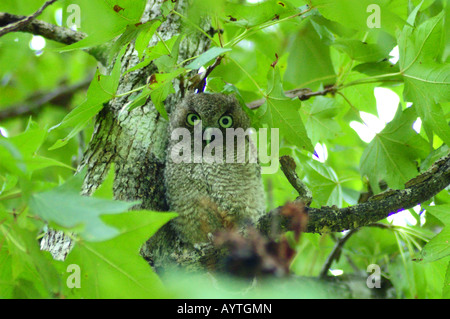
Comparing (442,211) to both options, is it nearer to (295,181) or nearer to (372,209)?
(372,209)

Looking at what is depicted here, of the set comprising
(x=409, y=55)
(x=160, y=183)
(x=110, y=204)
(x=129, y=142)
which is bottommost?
(x=110, y=204)

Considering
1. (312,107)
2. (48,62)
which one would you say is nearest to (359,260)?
(312,107)

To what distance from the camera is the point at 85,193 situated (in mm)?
1684

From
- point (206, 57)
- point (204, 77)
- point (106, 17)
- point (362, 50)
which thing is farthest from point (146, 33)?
point (362, 50)

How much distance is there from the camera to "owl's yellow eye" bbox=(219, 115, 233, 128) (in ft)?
6.94

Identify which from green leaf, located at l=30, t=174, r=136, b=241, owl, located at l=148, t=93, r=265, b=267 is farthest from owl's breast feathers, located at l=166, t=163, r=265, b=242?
green leaf, located at l=30, t=174, r=136, b=241

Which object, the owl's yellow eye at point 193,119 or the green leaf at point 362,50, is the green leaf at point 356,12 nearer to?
the green leaf at point 362,50

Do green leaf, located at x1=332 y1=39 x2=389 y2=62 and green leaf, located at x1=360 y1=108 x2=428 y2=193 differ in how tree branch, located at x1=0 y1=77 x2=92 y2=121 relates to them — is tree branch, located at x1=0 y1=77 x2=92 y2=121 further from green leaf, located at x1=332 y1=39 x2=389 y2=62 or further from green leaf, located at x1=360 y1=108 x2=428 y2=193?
green leaf, located at x1=360 y1=108 x2=428 y2=193

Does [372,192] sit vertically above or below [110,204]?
above

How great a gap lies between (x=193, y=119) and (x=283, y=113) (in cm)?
60

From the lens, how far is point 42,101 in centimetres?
342

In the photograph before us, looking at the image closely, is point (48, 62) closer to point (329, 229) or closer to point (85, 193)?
point (85, 193)
